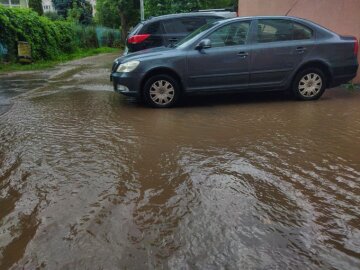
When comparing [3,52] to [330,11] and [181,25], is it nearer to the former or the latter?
[181,25]

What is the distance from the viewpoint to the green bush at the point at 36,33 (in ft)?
52.9

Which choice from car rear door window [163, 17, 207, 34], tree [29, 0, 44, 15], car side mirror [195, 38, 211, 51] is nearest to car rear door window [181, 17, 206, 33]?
car rear door window [163, 17, 207, 34]

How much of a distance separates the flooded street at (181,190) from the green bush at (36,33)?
10848mm

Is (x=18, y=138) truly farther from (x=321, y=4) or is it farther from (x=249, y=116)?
(x=321, y=4)

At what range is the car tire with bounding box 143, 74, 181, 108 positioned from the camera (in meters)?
7.15

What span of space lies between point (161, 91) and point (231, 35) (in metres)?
1.71

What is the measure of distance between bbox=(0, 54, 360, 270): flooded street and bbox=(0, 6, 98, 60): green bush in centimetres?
1085

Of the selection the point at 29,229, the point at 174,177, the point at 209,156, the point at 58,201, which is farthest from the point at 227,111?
the point at 29,229

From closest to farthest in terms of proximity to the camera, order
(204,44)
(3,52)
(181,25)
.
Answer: (204,44) < (181,25) < (3,52)

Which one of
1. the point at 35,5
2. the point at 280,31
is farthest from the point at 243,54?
the point at 35,5

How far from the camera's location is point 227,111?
6961mm

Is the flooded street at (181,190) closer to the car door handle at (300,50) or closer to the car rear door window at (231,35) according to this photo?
the car door handle at (300,50)

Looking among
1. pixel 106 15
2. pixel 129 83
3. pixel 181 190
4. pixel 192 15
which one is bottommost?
pixel 181 190

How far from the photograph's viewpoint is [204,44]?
7.12 metres
